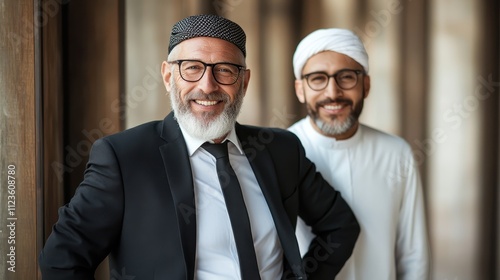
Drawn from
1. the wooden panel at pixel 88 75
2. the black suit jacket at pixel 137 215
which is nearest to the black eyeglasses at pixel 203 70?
the black suit jacket at pixel 137 215

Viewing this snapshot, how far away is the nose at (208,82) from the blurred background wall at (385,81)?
106 cm

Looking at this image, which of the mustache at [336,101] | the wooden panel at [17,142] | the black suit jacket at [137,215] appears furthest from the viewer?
the mustache at [336,101]

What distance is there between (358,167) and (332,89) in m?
0.34

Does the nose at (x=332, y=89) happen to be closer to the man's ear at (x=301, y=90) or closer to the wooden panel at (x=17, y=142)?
the man's ear at (x=301, y=90)

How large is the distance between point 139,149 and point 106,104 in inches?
41.4

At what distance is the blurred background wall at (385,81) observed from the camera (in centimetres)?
235

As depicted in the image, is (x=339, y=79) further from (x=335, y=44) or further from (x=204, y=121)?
(x=204, y=121)

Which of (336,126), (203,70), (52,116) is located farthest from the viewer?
(52,116)

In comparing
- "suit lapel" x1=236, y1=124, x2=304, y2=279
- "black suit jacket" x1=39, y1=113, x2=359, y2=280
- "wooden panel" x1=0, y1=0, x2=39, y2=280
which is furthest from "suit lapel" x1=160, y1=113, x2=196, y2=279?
"wooden panel" x1=0, y1=0, x2=39, y2=280

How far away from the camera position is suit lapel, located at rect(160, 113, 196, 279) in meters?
1.38

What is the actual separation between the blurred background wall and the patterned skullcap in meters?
0.97

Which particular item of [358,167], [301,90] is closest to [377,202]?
[358,167]

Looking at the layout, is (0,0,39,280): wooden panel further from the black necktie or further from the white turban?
the white turban

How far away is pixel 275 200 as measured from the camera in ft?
5.13
